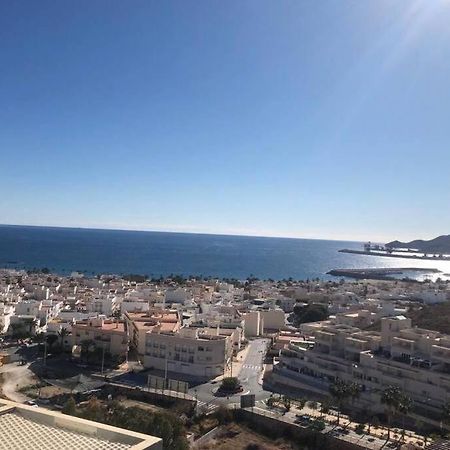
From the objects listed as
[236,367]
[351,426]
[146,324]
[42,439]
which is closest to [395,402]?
[351,426]

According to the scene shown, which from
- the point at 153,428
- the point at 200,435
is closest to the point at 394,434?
the point at 200,435

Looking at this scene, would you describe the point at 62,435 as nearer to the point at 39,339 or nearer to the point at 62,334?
the point at 62,334

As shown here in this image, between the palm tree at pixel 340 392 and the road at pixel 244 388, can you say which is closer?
the palm tree at pixel 340 392

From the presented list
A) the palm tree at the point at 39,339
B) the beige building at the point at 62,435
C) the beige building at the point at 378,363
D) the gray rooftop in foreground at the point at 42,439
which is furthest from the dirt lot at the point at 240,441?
the palm tree at the point at 39,339

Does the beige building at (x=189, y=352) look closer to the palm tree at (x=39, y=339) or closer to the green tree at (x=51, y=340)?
the green tree at (x=51, y=340)

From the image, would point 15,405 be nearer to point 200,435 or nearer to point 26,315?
point 200,435

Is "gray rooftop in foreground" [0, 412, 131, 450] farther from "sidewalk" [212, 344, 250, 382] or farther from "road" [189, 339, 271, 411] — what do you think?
"sidewalk" [212, 344, 250, 382]
